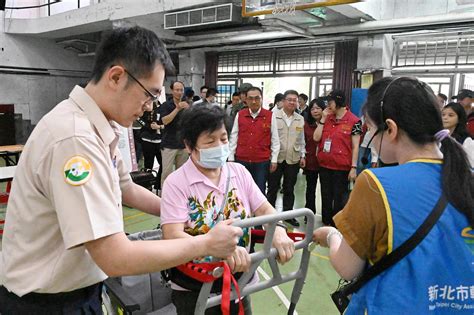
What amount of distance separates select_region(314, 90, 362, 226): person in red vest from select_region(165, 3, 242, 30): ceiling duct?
7.95 feet

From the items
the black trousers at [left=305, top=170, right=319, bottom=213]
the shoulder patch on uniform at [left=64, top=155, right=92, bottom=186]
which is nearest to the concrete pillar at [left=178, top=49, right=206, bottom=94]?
the black trousers at [left=305, top=170, right=319, bottom=213]

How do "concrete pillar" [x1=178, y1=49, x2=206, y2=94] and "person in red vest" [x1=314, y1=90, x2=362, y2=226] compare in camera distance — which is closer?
"person in red vest" [x1=314, y1=90, x2=362, y2=226]

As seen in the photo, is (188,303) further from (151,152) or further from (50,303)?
(151,152)

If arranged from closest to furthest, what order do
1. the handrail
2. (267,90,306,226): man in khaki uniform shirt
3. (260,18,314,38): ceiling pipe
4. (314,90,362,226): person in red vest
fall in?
the handrail
(314,90,362,226): person in red vest
(267,90,306,226): man in khaki uniform shirt
(260,18,314,38): ceiling pipe

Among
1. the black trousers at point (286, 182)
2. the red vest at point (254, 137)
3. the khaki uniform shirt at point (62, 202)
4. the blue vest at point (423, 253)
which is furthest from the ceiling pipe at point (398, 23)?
the khaki uniform shirt at point (62, 202)

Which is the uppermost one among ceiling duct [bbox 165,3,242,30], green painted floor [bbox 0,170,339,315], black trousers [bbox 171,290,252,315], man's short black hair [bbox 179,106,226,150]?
ceiling duct [bbox 165,3,242,30]

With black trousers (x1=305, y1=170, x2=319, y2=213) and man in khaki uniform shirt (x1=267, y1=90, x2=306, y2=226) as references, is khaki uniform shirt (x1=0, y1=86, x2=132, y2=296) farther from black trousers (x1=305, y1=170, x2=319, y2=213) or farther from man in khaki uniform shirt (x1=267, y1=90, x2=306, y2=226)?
black trousers (x1=305, y1=170, x2=319, y2=213)

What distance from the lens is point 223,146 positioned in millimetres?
1693

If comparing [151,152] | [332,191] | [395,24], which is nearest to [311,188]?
[332,191]

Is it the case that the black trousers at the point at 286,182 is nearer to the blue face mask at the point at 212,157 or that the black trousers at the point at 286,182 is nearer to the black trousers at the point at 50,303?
the blue face mask at the point at 212,157

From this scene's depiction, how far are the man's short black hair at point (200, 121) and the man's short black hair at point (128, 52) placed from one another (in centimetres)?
60

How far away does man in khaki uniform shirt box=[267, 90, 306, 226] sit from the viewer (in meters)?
4.48

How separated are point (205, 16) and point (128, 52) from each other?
5.29 m

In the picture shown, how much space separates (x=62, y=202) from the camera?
90 cm
